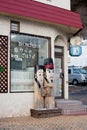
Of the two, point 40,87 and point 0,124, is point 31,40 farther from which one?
point 0,124

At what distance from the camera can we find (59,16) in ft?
55.0

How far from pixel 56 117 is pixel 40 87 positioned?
4.58ft

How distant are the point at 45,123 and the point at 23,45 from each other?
12.4 ft

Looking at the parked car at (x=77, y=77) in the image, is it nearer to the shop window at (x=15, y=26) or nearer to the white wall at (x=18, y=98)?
the white wall at (x=18, y=98)

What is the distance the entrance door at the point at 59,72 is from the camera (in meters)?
17.9

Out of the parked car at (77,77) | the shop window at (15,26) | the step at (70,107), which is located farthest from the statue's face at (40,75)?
the parked car at (77,77)

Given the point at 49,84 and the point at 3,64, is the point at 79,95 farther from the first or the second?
the point at 3,64

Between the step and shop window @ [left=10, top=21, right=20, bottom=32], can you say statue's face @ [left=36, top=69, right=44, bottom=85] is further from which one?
shop window @ [left=10, top=21, right=20, bottom=32]

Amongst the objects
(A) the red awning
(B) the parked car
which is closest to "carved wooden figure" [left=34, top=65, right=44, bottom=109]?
(A) the red awning

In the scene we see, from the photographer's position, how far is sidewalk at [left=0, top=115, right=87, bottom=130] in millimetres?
12297

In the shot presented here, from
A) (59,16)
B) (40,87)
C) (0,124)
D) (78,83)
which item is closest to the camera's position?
(0,124)

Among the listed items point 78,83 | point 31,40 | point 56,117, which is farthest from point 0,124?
point 78,83

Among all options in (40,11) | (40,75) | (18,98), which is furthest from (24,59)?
(40,11)

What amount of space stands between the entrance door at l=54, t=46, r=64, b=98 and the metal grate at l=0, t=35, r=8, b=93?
3649mm
